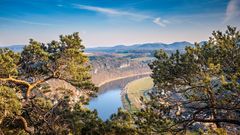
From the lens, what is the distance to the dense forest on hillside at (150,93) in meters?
8.70

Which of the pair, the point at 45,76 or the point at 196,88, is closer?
the point at 196,88

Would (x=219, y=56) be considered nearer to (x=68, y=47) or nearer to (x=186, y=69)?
(x=186, y=69)

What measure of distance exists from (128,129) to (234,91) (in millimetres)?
4740

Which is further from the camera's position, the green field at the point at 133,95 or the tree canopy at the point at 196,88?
the green field at the point at 133,95

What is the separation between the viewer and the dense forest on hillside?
8.70 metres

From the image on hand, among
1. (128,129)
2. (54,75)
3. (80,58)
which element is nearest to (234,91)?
(128,129)

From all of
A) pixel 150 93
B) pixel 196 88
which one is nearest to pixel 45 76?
pixel 150 93

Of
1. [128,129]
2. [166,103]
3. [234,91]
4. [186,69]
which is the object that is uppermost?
[186,69]

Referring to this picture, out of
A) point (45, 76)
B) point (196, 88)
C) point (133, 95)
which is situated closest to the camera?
point (196, 88)

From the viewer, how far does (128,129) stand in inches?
423

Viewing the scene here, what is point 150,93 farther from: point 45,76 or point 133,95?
point 133,95

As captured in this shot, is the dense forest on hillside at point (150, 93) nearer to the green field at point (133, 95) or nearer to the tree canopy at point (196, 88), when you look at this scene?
the tree canopy at point (196, 88)

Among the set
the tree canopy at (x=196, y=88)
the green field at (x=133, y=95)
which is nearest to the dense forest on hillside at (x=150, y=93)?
the tree canopy at (x=196, y=88)

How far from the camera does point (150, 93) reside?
10.5 m
